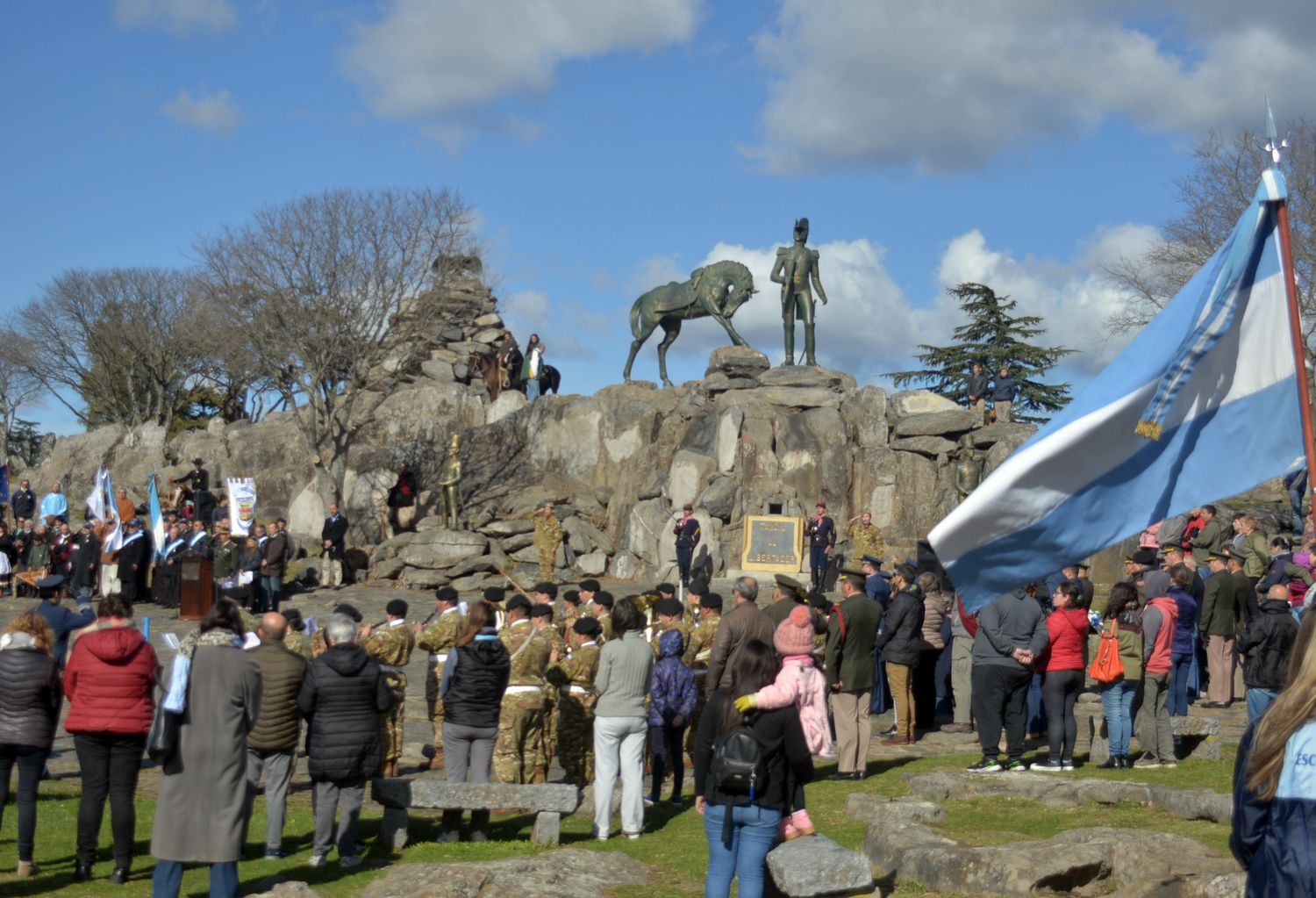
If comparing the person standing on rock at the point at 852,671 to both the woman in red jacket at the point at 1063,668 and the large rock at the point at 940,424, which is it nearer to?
the woman in red jacket at the point at 1063,668

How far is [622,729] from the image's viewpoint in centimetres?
1005

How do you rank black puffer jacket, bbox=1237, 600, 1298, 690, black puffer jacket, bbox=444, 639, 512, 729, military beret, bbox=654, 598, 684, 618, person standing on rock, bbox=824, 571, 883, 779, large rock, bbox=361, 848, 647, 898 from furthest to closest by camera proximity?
person standing on rock, bbox=824, 571, 883, 779, military beret, bbox=654, 598, 684, 618, black puffer jacket, bbox=1237, 600, 1298, 690, black puffer jacket, bbox=444, 639, 512, 729, large rock, bbox=361, 848, 647, 898

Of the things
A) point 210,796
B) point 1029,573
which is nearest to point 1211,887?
point 1029,573

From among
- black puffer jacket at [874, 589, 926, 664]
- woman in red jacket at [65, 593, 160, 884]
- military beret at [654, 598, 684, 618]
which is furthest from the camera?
black puffer jacket at [874, 589, 926, 664]

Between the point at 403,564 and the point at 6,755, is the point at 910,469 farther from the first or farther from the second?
the point at 6,755

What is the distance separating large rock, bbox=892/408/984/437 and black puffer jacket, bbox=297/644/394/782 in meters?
26.5

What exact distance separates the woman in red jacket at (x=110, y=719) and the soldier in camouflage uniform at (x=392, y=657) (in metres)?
2.61

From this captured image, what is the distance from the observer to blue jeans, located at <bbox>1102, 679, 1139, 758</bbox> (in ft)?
38.5

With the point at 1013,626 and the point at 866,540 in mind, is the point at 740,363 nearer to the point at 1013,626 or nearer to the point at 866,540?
the point at 866,540

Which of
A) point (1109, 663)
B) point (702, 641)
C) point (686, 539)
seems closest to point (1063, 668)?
point (1109, 663)

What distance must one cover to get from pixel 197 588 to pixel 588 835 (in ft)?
56.9

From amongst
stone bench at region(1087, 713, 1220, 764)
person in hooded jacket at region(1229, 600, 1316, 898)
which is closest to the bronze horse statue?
stone bench at region(1087, 713, 1220, 764)

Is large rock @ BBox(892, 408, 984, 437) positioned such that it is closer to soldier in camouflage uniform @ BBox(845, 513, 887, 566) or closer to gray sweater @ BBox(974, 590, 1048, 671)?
soldier in camouflage uniform @ BBox(845, 513, 887, 566)

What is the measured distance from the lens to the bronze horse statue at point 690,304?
38125 mm
